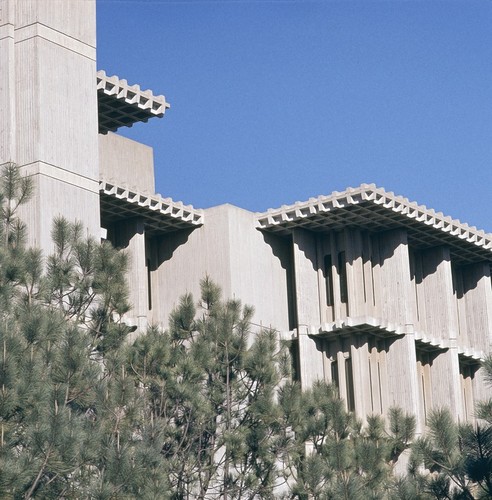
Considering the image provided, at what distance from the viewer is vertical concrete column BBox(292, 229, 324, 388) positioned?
30375mm

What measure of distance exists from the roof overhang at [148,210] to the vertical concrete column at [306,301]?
239 centimetres

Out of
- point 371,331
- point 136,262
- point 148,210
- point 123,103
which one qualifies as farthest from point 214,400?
point 371,331

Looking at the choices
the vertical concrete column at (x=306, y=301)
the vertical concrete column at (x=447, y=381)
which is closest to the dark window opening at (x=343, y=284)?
the vertical concrete column at (x=306, y=301)

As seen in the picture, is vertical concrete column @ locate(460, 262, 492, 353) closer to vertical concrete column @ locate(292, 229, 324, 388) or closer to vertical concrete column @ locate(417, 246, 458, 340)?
vertical concrete column @ locate(417, 246, 458, 340)

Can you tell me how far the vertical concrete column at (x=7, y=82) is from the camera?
75.9ft

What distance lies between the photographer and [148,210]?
2906 cm

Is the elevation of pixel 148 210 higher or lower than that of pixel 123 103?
lower

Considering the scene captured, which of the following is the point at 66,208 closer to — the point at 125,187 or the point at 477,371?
the point at 125,187

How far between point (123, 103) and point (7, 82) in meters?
3.43

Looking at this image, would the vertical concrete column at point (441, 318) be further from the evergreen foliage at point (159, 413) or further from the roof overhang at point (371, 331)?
the evergreen foliage at point (159, 413)

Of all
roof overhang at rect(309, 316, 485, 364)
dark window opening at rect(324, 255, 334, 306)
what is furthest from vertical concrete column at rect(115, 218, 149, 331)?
dark window opening at rect(324, 255, 334, 306)

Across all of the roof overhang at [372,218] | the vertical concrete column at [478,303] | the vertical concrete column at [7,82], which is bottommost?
the vertical concrete column at [478,303]

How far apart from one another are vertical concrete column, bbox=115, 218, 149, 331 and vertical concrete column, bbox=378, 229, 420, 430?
5448mm

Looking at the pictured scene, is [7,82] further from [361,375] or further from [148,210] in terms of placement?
[361,375]
